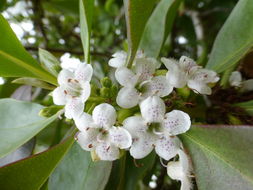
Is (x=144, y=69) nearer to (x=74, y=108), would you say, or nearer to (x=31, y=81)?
(x=74, y=108)

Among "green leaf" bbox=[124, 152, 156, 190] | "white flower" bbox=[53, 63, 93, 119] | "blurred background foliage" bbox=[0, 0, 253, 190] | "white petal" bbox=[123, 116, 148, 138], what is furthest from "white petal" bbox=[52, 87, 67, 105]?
"blurred background foliage" bbox=[0, 0, 253, 190]

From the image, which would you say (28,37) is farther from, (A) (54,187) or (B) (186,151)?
(B) (186,151)

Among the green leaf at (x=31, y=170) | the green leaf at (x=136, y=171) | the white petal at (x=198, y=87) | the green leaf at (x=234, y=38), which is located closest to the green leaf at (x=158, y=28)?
the green leaf at (x=234, y=38)

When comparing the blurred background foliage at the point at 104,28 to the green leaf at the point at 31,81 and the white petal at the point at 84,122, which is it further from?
the white petal at the point at 84,122

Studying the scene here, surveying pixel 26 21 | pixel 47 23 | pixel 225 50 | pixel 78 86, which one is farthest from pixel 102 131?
pixel 47 23

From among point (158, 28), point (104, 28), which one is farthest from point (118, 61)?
point (104, 28)

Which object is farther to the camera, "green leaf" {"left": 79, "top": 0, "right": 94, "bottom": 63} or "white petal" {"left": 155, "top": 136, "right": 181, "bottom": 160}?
"green leaf" {"left": 79, "top": 0, "right": 94, "bottom": 63}

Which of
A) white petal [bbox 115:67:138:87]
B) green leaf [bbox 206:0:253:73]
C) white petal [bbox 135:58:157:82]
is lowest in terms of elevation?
white petal [bbox 115:67:138:87]

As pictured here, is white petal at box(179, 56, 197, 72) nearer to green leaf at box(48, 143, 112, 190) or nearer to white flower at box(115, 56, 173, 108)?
white flower at box(115, 56, 173, 108)
